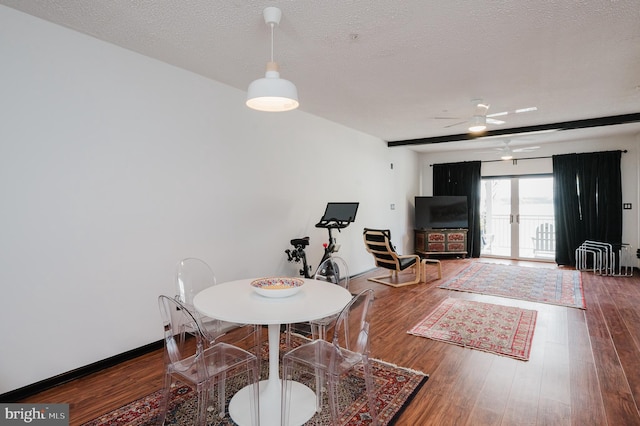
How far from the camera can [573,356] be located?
2922 mm

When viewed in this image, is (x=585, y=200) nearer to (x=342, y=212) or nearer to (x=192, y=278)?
(x=342, y=212)

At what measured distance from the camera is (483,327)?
3.61 metres

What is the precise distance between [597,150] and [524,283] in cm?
351

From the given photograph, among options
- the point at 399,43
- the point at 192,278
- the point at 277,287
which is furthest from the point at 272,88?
the point at 192,278

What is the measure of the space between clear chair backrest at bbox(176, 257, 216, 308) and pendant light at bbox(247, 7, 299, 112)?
1585mm

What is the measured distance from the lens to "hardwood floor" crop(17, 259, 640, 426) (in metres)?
2.14

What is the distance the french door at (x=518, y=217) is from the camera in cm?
766

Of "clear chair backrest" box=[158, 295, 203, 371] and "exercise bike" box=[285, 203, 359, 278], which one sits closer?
"clear chair backrest" box=[158, 295, 203, 371]

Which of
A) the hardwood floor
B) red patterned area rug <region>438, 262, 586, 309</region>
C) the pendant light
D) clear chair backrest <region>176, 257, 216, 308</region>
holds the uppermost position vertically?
the pendant light

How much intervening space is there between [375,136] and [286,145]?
265cm

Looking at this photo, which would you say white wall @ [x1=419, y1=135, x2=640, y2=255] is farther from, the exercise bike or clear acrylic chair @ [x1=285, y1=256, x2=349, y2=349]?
clear acrylic chair @ [x1=285, y1=256, x2=349, y2=349]

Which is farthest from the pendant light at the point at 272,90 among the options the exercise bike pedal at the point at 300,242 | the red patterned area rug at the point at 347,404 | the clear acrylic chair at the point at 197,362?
the exercise bike pedal at the point at 300,242

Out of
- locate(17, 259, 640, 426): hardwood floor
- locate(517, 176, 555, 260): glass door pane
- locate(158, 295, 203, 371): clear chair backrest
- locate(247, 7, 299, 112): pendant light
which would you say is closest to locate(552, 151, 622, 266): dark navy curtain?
locate(517, 176, 555, 260): glass door pane

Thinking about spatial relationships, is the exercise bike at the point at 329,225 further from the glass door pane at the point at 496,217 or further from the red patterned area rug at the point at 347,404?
the glass door pane at the point at 496,217
